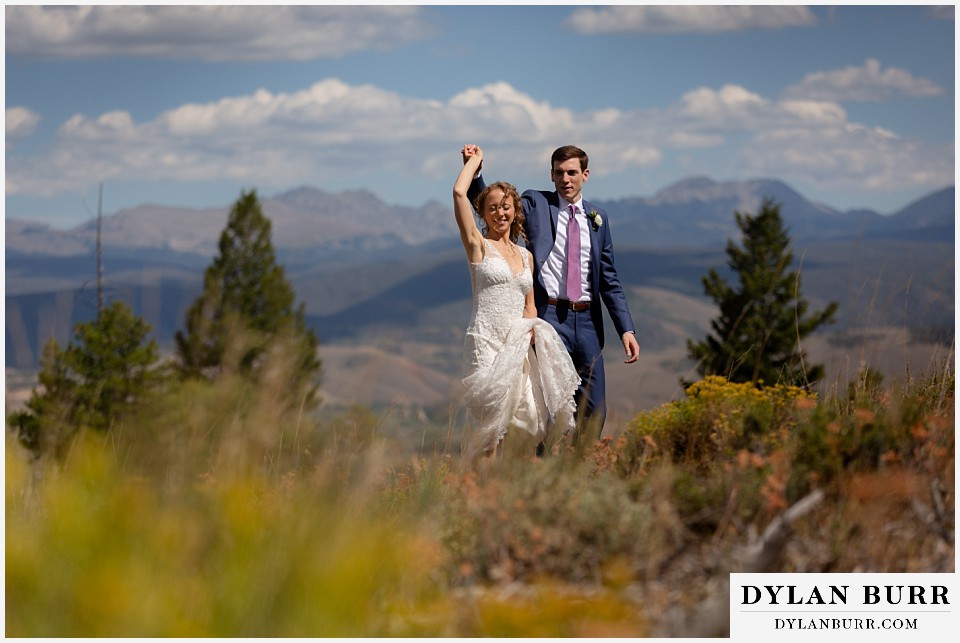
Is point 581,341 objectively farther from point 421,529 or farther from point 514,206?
point 421,529

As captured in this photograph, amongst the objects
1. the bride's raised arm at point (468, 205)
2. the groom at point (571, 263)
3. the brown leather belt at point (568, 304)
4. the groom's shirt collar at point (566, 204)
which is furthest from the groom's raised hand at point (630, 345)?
the bride's raised arm at point (468, 205)

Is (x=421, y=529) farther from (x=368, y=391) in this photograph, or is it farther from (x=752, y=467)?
(x=752, y=467)

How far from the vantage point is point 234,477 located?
3623mm

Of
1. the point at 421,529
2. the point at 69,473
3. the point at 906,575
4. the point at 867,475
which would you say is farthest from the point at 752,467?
the point at 69,473

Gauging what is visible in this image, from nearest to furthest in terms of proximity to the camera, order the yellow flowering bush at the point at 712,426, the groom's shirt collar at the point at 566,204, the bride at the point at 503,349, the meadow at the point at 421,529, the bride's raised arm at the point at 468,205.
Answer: the meadow at the point at 421,529 → the yellow flowering bush at the point at 712,426 → the bride's raised arm at the point at 468,205 → the bride at the point at 503,349 → the groom's shirt collar at the point at 566,204

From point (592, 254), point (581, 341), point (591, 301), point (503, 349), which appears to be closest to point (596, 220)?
point (592, 254)

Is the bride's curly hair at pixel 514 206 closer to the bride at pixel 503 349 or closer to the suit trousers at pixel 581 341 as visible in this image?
the bride at pixel 503 349

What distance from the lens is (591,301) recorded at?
6555mm

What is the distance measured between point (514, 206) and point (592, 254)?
0.60m

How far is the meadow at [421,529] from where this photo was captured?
304cm

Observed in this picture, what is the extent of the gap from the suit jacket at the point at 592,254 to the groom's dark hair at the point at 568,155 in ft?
0.76

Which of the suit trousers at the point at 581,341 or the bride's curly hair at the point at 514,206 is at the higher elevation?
the bride's curly hair at the point at 514,206

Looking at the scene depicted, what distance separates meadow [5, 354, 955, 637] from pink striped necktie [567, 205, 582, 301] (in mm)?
1851

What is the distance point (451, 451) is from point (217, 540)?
2.31 meters
